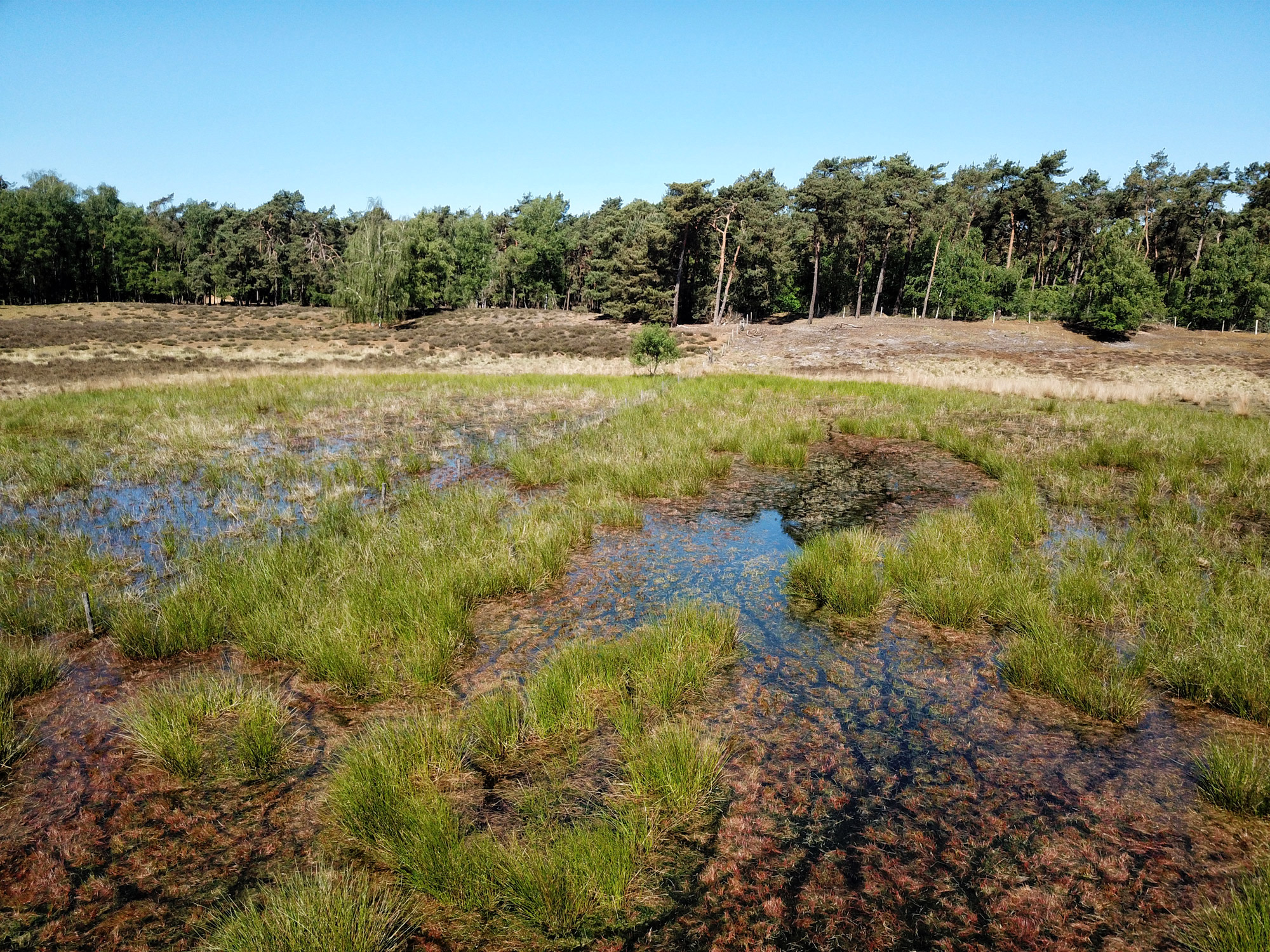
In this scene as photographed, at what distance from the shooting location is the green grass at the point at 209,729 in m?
3.42

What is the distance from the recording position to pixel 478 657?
4.80 m

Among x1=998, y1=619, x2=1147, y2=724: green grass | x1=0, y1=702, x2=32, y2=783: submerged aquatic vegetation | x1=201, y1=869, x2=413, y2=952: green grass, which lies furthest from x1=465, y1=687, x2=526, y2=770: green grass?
x1=998, y1=619, x2=1147, y2=724: green grass

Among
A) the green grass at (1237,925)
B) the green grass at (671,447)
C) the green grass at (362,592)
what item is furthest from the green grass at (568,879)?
the green grass at (671,447)

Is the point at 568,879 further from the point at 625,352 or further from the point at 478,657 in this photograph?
the point at 625,352

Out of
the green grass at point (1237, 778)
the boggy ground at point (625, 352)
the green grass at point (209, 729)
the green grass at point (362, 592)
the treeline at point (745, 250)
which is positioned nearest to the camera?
the green grass at point (1237, 778)

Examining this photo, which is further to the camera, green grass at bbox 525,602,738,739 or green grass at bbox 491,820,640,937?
green grass at bbox 525,602,738,739

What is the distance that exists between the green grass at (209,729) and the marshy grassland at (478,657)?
21 mm

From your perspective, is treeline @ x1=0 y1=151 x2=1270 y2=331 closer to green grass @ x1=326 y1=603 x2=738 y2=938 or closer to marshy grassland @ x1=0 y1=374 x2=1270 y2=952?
marshy grassland @ x1=0 y1=374 x2=1270 y2=952

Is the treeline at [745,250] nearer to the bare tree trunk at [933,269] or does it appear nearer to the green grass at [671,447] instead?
the bare tree trunk at [933,269]

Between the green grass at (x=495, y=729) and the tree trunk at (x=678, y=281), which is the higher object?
the tree trunk at (x=678, y=281)

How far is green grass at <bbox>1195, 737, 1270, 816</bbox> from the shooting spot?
305 cm

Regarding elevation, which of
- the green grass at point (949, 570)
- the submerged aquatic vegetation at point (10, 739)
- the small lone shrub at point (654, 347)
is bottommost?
the submerged aquatic vegetation at point (10, 739)

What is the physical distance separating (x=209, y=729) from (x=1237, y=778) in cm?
613

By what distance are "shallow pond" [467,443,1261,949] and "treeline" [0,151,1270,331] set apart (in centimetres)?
4800
